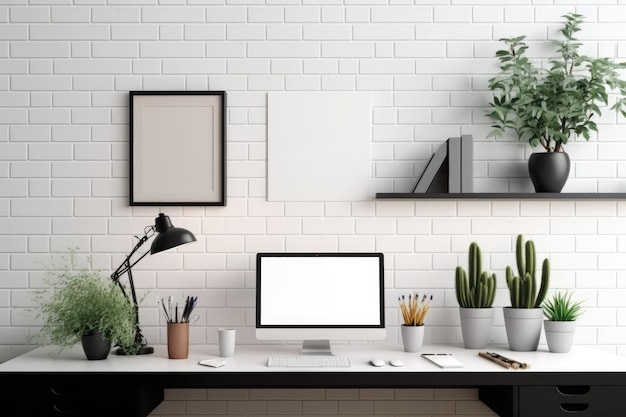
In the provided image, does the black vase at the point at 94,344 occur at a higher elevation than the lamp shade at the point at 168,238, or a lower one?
lower

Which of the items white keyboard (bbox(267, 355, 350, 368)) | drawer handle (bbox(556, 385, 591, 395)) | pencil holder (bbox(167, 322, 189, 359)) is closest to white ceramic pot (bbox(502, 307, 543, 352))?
drawer handle (bbox(556, 385, 591, 395))

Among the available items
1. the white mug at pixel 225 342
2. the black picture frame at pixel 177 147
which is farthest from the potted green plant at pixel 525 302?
the black picture frame at pixel 177 147

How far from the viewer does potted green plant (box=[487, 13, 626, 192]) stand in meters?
2.92

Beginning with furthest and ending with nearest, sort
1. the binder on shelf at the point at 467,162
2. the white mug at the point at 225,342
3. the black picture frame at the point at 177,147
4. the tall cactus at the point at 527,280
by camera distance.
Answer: the black picture frame at the point at 177,147 < the binder on shelf at the point at 467,162 < the tall cactus at the point at 527,280 < the white mug at the point at 225,342

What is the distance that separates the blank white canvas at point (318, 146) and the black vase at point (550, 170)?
77cm

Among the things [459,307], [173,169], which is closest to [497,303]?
[459,307]

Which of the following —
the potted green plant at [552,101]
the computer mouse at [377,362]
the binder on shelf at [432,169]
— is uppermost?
the potted green plant at [552,101]

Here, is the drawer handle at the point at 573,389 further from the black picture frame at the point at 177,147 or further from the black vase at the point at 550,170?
the black picture frame at the point at 177,147

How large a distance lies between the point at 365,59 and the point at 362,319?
1.22 m

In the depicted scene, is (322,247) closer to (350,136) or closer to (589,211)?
(350,136)

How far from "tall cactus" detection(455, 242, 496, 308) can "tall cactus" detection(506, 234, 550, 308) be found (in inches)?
3.4

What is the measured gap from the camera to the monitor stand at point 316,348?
2.73 m

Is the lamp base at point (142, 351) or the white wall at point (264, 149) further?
the white wall at point (264, 149)

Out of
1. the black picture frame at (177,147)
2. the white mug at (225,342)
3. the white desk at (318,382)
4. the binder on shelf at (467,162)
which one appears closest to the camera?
the white desk at (318,382)
